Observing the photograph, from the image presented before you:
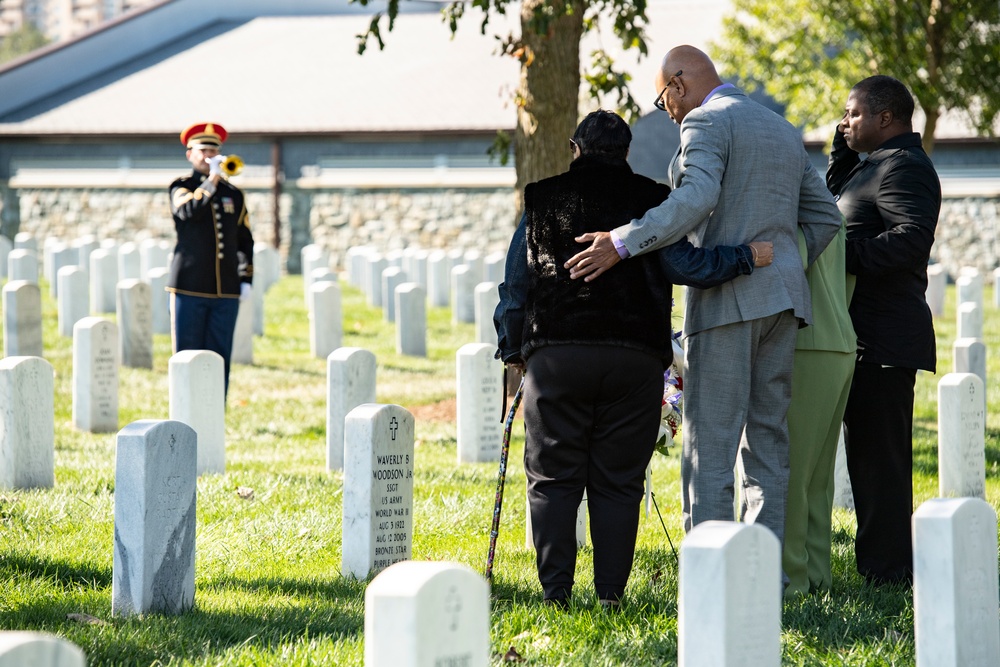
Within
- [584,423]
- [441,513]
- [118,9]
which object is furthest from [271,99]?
[118,9]

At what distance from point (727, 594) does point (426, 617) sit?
79cm

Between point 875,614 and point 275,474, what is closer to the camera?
point 875,614

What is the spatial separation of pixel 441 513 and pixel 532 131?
122 inches

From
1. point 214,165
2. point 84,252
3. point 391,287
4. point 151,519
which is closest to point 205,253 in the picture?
point 214,165

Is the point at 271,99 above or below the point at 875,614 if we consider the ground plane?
above

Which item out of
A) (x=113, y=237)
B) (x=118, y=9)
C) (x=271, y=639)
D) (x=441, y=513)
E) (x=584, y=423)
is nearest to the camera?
(x=271, y=639)

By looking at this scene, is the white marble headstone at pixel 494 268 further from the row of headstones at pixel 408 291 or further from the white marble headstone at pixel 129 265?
the white marble headstone at pixel 129 265

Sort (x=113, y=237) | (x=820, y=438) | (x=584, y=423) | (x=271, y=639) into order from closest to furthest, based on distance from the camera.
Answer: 1. (x=271, y=639)
2. (x=584, y=423)
3. (x=820, y=438)
4. (x=113, y=237)

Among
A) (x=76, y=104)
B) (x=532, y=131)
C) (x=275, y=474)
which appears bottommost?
(x=275, y=474)

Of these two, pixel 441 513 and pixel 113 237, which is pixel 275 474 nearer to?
pixel 441 513

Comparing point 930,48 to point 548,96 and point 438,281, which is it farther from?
point 438,281

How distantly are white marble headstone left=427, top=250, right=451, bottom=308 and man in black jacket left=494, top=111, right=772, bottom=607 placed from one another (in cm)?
1459

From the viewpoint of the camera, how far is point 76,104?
98.4 ft

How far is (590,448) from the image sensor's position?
468cm
